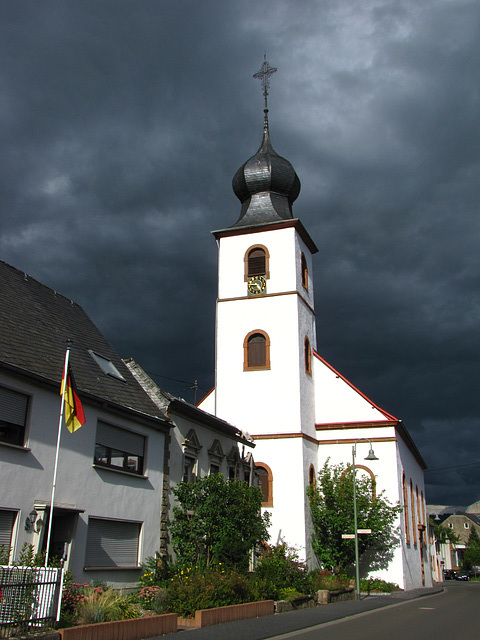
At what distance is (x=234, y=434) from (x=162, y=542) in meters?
7.02

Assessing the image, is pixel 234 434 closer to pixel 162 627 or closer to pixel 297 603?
pixel 297 603

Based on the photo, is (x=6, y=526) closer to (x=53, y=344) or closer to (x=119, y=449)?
Result: (x=119, y=449)

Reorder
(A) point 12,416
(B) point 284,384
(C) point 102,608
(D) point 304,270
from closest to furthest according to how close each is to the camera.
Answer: (C) point 102,608 < (A) point 12,416 < (B) point 284,384 < (D) point 304,270

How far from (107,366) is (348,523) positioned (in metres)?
15.0

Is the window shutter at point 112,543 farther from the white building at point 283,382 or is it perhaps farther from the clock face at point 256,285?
the clock face at point 256,285

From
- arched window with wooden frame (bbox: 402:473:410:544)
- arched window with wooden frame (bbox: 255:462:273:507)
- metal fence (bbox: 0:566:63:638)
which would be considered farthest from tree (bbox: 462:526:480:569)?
metal fence (bbox: 0:566:63:638)

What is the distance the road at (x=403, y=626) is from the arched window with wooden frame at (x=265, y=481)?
1026cm

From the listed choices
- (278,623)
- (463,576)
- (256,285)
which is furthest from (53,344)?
(463,576)

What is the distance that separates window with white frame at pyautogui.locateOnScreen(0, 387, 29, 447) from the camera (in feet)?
45.7

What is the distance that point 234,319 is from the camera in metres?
33.4

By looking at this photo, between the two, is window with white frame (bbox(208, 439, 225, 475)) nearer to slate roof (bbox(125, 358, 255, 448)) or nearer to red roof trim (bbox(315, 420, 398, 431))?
slate roof (bbox(125, 358, 255, 448))

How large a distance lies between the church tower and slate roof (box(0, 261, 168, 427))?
11.4 meters

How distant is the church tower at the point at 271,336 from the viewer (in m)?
30.1

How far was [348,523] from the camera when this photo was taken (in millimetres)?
29109
